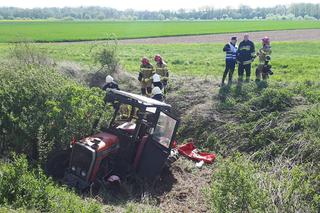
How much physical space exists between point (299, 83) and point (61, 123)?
25.7 feet

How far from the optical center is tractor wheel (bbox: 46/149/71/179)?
28.8 ft

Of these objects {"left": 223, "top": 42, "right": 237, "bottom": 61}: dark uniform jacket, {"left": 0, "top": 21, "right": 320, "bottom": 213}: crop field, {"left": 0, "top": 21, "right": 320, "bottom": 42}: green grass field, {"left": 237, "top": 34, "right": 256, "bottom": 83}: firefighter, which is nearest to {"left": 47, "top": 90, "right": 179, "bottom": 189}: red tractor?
{"left": 0, "top": 21, "right": 320, "bottom": 213}: crop field

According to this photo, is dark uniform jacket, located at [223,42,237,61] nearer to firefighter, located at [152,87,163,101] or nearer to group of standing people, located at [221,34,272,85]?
group of standing people, located at [221,34,272,85]

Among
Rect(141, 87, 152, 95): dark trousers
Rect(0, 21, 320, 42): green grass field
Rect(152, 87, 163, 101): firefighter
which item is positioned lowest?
Rect(141, 87, 152, 95): dark trousers

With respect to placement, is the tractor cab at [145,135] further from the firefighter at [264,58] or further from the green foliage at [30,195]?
the firefighter at [264,58]

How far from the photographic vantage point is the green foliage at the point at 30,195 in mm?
6113

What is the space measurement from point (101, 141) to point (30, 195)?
208cm

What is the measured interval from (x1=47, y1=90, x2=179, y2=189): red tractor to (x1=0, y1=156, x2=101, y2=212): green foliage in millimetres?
1191

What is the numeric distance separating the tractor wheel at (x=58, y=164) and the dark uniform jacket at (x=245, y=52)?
7.38 metres

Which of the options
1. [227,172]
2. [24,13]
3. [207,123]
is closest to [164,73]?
[207,123]

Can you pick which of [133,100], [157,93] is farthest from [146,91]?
[133,100]

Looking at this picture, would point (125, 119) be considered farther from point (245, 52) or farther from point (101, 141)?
point (245, 52)

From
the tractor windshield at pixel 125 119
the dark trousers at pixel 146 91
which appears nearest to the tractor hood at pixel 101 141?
the tractor windshield at pixel 125 119

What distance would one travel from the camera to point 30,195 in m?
6.46
